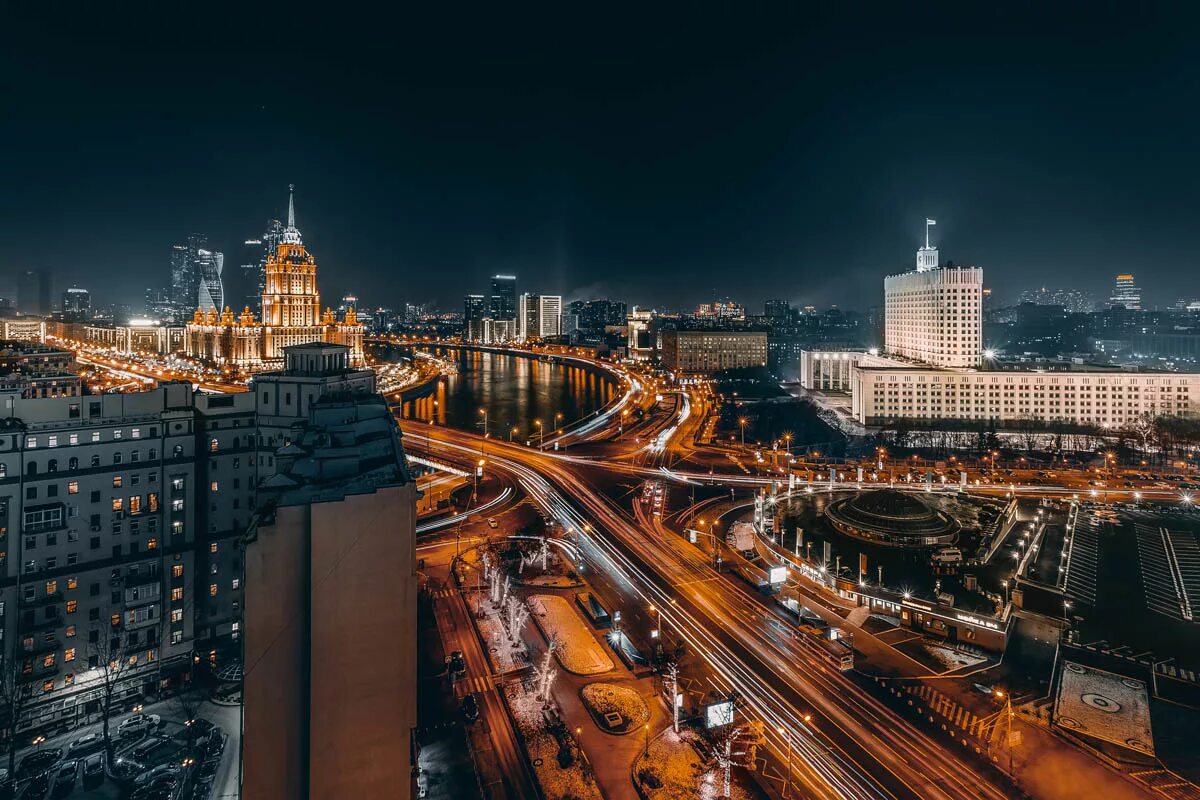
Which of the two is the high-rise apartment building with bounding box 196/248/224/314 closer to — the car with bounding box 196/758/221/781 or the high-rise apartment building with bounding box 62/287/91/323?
the high-rise apartment building with bounding box 62/287/91/323

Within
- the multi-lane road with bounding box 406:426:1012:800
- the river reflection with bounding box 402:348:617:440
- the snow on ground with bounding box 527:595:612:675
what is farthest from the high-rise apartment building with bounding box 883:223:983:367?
the snow on ground with bounding box 527:595:612:675

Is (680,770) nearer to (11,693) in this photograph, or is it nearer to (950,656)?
(950,656)

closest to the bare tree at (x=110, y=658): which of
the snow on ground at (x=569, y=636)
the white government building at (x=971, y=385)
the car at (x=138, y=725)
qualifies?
the car at (x=138, y=725)

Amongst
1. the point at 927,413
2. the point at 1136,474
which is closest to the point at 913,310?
the point at 927,413

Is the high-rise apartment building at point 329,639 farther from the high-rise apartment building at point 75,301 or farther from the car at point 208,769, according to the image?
the high-rise apartment building at point 75,301

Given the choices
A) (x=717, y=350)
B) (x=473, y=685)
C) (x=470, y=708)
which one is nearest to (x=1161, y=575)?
(x=473, y=685)

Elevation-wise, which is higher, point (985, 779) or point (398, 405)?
point (398, 405)

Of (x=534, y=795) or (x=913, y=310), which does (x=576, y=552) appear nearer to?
(x=534, y=795)

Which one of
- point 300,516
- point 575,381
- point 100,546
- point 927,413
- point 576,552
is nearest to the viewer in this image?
point 300,516
